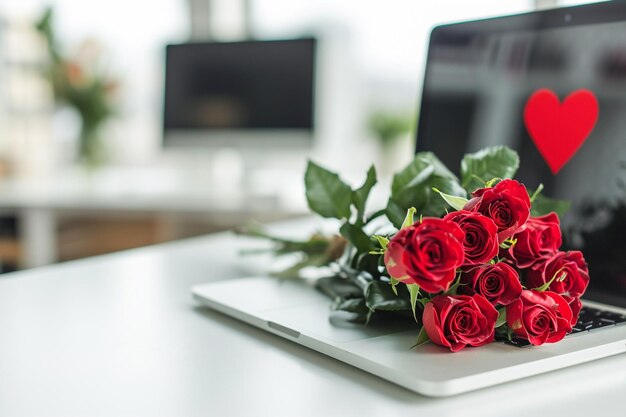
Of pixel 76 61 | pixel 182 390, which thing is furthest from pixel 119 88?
pixel 182 390

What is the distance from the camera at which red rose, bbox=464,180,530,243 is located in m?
0.58

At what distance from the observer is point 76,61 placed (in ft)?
10.0

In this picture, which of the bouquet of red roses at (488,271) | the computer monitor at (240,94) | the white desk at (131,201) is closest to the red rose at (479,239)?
the bouquet of red roses at (488,271)

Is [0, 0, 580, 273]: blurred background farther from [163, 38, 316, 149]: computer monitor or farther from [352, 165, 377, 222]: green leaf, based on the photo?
[352, 165, 377, 222]: green leaf

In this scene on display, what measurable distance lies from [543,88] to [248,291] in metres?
0.42

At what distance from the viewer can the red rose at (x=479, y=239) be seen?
564 mm

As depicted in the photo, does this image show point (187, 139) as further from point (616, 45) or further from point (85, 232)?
point (616, 45)

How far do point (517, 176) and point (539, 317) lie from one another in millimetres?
327

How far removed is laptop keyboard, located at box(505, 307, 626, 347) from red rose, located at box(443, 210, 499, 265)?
9 centimetres

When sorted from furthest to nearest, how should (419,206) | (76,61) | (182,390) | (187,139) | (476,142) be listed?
1. (76,61)
2. (187,139)
3. (476,142)
4. (419,206)
5. (182,390)

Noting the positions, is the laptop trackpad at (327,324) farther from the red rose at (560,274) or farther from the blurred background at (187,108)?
the blurred background at (187,108)

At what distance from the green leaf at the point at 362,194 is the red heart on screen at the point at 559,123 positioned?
0.22 meters

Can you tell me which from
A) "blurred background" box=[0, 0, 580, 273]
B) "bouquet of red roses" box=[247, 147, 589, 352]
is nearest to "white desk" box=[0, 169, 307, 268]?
"blurred background" box=[0, 0, 580, 273]

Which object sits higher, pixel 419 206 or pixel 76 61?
pixel 76 61
